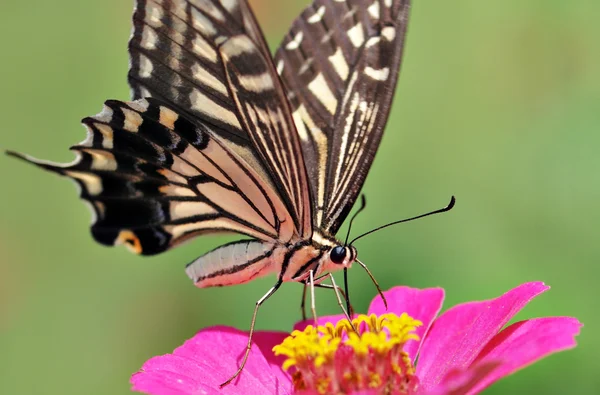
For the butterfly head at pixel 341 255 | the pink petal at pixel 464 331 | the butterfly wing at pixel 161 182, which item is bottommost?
the pink petal at pixel 464 331

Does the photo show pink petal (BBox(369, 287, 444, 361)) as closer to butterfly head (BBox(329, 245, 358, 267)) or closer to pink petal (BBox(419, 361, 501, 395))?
butterfly head (BBox(329, 245, 358, 267))

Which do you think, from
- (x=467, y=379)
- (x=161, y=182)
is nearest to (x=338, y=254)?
(x=161, y=182)

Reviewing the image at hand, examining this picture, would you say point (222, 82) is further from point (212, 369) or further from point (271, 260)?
point (212, 369)

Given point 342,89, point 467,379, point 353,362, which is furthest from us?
point 342,89

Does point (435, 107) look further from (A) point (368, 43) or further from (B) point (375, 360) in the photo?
(B) point (375, 360)

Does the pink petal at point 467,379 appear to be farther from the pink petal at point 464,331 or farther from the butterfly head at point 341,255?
the butterfly head at point 341,255

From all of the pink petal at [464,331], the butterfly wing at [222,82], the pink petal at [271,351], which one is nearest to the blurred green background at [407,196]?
the pink petal at [464,331]

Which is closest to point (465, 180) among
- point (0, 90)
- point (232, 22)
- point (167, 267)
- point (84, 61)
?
point (167, 267)
